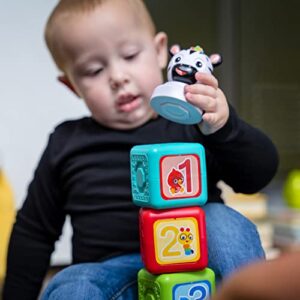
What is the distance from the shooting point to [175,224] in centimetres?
52

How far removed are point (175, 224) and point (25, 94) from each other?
935mm

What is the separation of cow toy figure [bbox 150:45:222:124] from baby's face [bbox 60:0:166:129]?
0.55 feet

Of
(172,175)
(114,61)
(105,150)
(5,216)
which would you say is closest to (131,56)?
(114,61)

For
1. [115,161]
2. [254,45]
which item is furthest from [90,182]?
[254,45]

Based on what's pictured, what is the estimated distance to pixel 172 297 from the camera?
51cm

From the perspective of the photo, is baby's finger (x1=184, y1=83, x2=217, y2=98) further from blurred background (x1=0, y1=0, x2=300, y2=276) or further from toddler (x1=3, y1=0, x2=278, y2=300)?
blurred background (x1=0, y1=0, x2=300, y2=276)

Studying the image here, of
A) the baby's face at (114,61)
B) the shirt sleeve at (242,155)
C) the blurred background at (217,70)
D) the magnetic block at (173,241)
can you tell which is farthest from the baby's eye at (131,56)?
the blurred background at (217,70)

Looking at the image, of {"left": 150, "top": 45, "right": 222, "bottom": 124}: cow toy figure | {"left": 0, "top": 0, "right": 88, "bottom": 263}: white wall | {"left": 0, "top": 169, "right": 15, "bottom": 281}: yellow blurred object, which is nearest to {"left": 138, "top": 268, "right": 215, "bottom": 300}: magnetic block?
{"left": 150, "top": 45, "right": 222, "bottom": 124}: cow toy figure

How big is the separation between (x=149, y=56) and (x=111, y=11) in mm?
75

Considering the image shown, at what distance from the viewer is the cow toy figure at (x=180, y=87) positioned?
0.52 metres

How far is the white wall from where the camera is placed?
136cm

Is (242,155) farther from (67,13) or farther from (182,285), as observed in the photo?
(67,13)

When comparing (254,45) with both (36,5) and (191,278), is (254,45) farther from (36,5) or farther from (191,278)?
(191,278)

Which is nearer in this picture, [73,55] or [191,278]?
[191,278]
